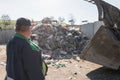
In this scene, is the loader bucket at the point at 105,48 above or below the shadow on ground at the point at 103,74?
above

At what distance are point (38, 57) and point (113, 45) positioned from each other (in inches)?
181

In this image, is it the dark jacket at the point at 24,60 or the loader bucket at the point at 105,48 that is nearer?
the dark jacket at the point at 24,60

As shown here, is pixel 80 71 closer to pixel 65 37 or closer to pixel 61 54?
pixel 61 54

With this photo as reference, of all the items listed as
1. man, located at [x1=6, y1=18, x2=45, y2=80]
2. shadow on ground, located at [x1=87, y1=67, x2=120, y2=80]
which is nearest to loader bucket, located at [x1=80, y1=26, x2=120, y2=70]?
shadow on ground, located at [x1=87, y1=67, x2=120, y2=80]

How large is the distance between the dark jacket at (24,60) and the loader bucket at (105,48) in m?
4.54

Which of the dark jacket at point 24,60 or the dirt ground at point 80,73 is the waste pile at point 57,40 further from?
the dark jacket at point 24,60

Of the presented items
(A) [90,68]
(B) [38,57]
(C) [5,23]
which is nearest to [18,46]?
(B) [38,57]

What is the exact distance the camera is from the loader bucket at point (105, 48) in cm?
684

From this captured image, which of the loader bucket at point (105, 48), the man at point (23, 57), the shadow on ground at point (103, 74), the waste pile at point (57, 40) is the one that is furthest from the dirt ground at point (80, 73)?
the man at point (23, 57)

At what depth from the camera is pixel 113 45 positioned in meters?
6.84

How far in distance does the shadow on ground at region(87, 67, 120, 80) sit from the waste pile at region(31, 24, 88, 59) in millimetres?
5196

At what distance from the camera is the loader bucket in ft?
22.5

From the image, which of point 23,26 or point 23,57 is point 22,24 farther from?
point 23,57

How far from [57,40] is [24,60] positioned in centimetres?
1260
